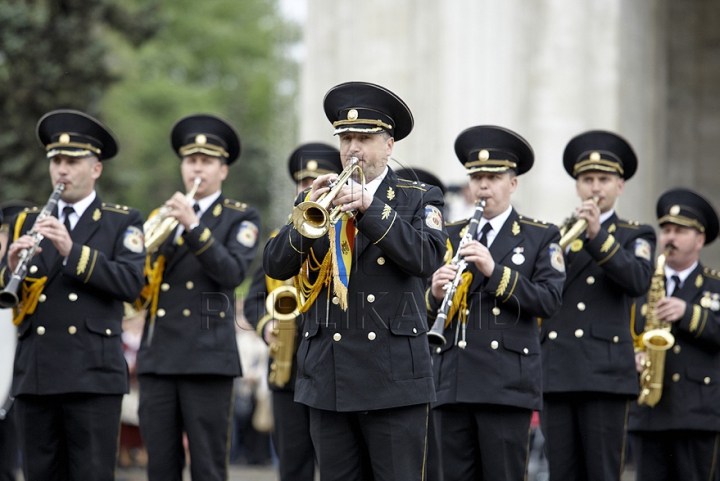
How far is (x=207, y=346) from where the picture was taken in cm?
762

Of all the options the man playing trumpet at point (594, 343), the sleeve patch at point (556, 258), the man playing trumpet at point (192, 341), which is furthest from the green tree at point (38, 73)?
the sleeve patch at point (556, 258)

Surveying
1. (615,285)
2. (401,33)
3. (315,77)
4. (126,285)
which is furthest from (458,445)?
(315,77)

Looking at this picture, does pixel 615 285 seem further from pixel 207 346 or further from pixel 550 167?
pixel 550 167

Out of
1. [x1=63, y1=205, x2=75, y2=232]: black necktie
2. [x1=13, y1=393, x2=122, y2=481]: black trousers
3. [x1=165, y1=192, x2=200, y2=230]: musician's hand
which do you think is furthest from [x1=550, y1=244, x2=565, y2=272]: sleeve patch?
[x1=63, y1=205, x2=75, y2=232]: black necktie

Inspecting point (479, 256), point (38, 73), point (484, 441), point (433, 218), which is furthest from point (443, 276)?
point (38, 73)

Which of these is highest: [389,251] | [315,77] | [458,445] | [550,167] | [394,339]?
[315,77]

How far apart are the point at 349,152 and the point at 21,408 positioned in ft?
9.69

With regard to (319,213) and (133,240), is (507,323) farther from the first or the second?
(133,240)

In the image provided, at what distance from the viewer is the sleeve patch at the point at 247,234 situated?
7.94 m

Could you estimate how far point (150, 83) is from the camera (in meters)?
37.4

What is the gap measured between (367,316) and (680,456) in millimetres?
3796

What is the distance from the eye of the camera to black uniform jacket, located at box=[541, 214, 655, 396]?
741 cm

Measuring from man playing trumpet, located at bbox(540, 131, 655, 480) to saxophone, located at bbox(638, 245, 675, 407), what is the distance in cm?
41

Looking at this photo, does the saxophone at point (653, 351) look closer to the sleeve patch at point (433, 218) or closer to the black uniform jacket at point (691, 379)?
the black uniform jacket at point (691, 379)
